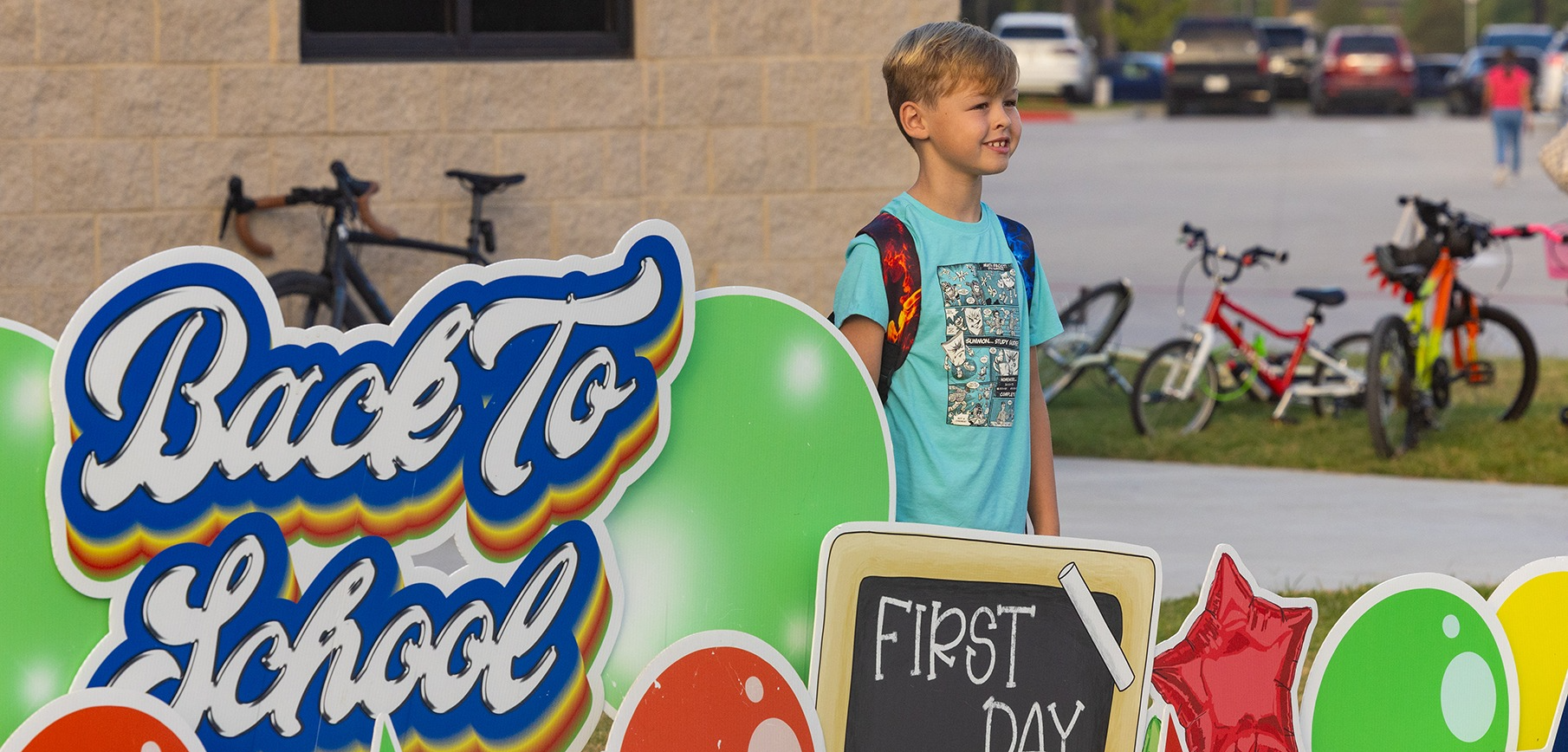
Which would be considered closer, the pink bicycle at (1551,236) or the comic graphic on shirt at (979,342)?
the comic graphic on shirt at (979,342)

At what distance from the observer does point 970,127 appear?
10.4ft

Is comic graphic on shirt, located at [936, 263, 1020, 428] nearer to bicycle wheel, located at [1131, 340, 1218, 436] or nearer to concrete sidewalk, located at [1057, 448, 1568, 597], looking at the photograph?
concrete sidewalk, located at [1057, 448, 1568, 597]

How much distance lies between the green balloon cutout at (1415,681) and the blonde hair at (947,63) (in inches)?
46.1

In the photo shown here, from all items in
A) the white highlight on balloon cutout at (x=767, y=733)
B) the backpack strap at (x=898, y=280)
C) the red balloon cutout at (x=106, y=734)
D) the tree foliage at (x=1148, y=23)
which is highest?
the tree foliage at (x=1148, y=23)

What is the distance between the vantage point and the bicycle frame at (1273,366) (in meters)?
8.67

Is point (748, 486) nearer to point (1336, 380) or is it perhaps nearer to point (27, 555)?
point (27, 555)

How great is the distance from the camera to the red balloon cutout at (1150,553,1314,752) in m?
3.23

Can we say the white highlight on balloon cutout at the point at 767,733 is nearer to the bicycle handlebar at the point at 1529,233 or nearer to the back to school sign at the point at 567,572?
the back to school sign at the point at 567,572

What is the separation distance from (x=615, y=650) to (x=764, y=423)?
1.49ft

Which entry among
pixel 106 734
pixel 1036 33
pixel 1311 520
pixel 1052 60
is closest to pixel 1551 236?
pixel 1311 520

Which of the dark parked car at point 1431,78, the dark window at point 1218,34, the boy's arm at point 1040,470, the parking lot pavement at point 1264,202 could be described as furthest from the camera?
the dark parked car at point 1431,78

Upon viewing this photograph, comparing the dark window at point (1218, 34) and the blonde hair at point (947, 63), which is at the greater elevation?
the dark window at point (1218, 34)

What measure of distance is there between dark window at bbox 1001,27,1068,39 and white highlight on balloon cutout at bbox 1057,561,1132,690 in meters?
37.6

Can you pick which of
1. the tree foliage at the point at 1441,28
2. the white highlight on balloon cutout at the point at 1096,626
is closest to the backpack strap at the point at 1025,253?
the white highlight on balloon cutout at the point at 1096,626
